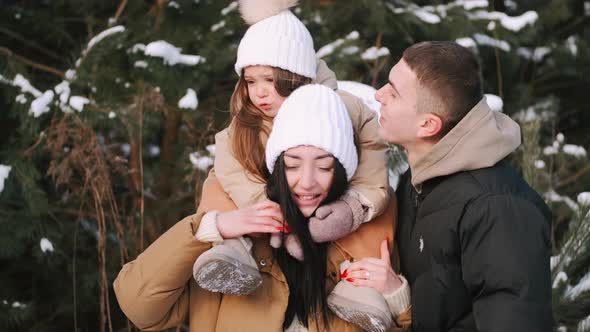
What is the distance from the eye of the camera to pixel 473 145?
2.15m

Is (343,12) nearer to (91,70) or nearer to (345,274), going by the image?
(91,70)

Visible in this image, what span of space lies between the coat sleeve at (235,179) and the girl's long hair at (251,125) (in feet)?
0.08

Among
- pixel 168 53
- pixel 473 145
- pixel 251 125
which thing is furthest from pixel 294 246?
pixel 168 53

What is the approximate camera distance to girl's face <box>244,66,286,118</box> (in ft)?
8.43

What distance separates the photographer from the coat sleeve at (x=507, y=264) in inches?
76.3

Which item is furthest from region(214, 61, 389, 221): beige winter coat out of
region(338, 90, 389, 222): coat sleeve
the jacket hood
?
the jacket hood

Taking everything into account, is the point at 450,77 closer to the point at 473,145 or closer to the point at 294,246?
the point at 473,145

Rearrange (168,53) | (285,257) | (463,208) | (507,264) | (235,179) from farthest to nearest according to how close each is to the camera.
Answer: (168,53) < (235,179) < (285,257) < (463,208) < (507,264)

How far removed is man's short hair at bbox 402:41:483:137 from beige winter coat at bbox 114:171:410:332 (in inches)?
18.7

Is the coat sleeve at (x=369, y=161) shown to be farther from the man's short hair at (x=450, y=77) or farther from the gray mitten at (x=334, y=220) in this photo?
the man's short hair at (x=450, y=77)

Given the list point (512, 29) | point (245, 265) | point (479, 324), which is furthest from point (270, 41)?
point (512, 29)

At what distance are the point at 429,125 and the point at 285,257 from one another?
2.10 feet

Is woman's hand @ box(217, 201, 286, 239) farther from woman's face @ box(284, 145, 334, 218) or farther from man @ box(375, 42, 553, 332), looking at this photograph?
man @ box(375, 42, 553, 332)

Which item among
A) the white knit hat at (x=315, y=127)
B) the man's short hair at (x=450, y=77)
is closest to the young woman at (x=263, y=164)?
the white knit hat at (x=315, y=127)
